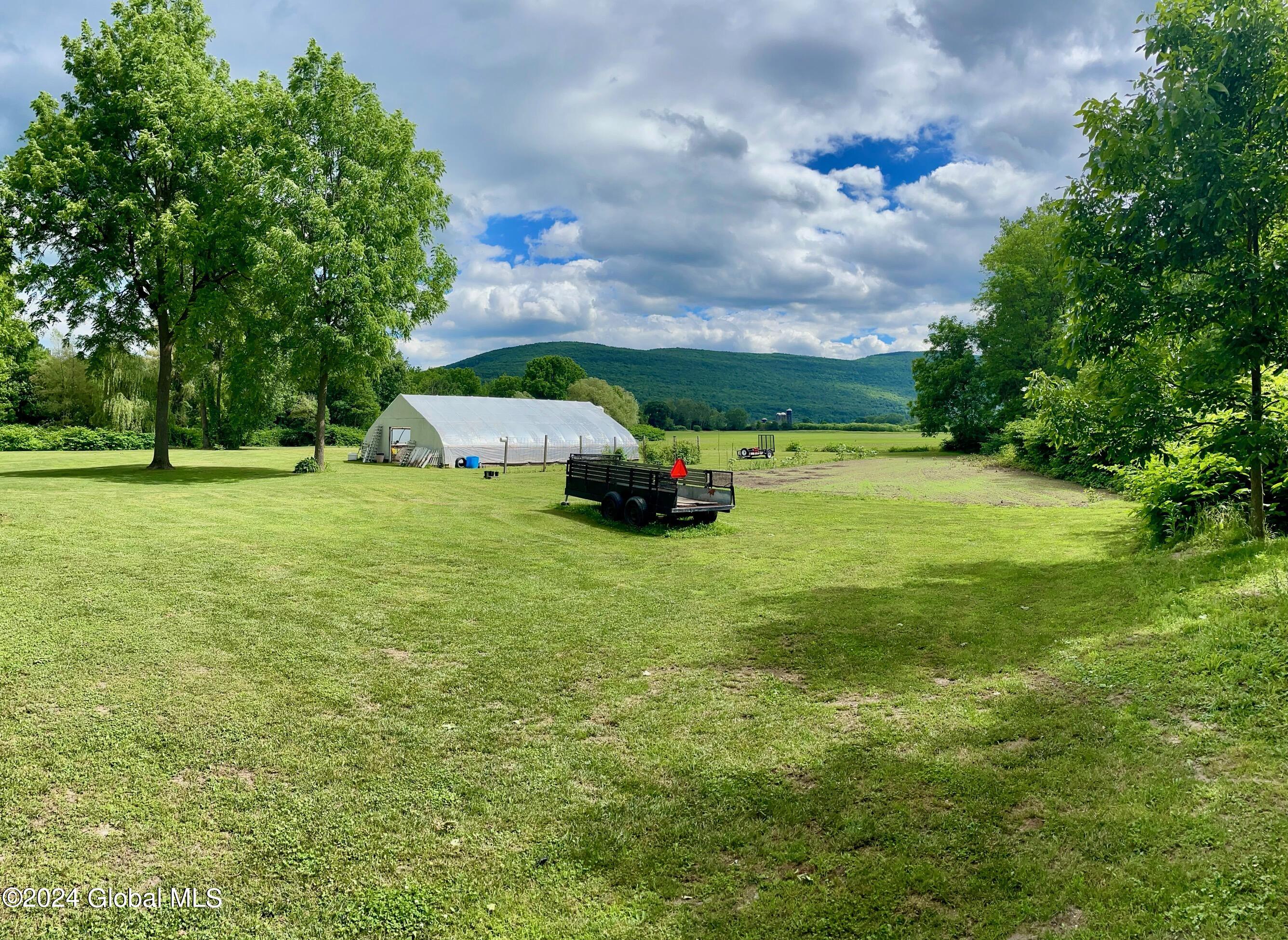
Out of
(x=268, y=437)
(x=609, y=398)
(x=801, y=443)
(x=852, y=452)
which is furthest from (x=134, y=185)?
(x=801, y=443)

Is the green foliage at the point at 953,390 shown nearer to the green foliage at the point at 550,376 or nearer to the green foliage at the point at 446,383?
the green foliage at the point at 550,376

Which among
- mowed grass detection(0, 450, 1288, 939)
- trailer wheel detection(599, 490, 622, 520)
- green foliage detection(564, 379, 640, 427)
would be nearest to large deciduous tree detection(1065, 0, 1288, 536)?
mowed grass detection(0, 450, 1288, 939)

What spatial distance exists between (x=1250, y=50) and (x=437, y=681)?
39.6 feet

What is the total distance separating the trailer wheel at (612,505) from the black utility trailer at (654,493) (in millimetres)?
12

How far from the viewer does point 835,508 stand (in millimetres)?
21172

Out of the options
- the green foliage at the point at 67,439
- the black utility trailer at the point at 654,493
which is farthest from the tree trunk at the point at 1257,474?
the green foliage at the point at 67,439

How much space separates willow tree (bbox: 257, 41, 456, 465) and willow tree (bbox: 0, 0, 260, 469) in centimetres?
186

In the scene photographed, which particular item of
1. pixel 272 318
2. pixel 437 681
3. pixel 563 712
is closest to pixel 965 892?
pixel 563 712

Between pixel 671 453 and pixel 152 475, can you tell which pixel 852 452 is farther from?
pixel 152 475

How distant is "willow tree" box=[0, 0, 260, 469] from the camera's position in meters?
24.5

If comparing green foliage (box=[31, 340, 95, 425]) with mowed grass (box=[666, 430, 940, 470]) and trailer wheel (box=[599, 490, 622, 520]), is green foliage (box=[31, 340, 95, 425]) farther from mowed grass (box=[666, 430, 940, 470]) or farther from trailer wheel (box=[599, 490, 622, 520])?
trailer wheel (box=[599, 490, 622, 520])

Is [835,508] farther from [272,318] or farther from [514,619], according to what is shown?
[272,318]

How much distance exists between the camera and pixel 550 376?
102 metres

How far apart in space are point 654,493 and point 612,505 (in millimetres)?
1447
